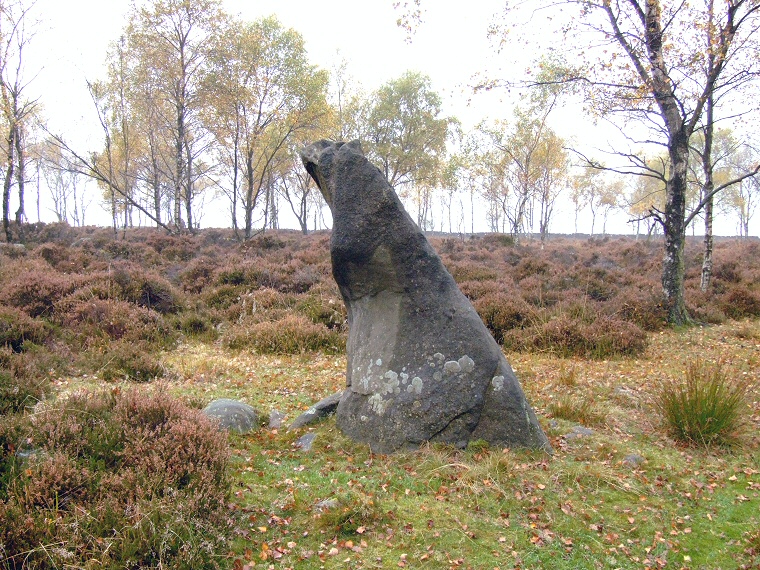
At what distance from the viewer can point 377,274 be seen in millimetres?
5367

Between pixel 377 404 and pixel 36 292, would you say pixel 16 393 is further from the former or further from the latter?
pixel 36 292

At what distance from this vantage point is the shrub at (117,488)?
2.81 m

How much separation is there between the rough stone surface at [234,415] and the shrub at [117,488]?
3.74 ft

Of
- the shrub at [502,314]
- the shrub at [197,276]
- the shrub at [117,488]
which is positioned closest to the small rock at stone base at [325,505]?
the shrub at [117,488]

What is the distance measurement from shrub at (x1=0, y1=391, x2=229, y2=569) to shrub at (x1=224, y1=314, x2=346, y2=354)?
17.6 feet

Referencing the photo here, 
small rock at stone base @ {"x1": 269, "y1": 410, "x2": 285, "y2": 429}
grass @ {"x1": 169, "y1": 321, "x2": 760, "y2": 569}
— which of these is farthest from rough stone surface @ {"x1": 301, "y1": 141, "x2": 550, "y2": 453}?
small rock at stone base @ {"x1": 269, "y1": 410, "x2": 285, "y2": 429}

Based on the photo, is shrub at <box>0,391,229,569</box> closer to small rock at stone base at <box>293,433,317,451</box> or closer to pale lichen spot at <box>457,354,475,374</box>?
small rock at stone base at <box>293,433,317,451</box>

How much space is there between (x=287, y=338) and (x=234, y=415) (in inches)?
170

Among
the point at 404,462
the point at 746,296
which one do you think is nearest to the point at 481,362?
the point at 404,462

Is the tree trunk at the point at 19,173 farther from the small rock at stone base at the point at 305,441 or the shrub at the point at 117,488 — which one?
the shrub at the point at 117,488

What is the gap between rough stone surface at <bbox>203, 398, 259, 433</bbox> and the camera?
5383 millimetres

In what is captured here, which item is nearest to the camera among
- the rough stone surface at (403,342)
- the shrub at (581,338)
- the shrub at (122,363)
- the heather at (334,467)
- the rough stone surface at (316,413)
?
the heather at (334,467)

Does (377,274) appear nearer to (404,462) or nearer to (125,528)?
(404,462)

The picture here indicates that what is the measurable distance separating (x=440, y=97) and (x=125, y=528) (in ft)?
136
